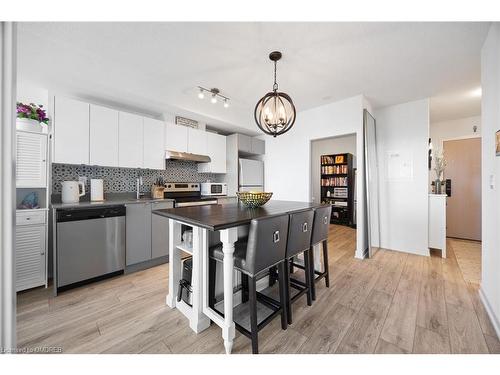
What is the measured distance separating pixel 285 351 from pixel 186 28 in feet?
8.72

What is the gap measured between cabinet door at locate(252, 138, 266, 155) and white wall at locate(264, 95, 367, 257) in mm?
105

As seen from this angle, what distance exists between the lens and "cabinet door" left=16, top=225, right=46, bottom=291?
6.88 feet

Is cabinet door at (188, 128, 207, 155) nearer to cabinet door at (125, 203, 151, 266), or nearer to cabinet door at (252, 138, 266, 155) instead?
cabinet door at (252, 138, 266, 155)

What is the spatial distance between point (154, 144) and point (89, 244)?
1.63m

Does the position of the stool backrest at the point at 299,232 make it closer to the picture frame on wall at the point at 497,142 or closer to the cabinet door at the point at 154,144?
the picture frame on wall at the point at 497,142

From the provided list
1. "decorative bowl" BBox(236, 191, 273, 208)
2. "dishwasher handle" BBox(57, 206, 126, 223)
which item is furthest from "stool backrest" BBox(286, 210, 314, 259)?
"dishwasher handle" BBox(57, 206, 126, 223)

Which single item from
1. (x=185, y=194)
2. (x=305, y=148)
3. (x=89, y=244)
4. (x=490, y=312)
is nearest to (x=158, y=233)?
(x=89, y=244)

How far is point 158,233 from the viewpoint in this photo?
2.89m

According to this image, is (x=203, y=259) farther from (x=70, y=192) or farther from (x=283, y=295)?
(x=70, y=192)

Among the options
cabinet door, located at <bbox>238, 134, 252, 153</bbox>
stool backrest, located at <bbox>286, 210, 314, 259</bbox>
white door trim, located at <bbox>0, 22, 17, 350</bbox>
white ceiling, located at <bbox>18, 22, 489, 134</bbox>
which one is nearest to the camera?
white door trim, located at <bbox>0, 22, 17, 350</bbox>

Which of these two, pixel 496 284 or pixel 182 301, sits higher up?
pixel 496 284
